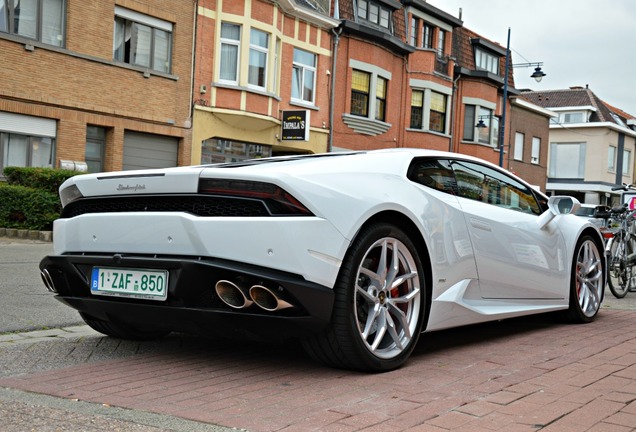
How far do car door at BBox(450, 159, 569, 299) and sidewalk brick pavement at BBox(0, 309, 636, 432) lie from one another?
0.46 meters

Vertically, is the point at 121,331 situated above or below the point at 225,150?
below

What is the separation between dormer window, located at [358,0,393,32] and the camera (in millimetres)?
26266

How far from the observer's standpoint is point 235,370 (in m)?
4.09

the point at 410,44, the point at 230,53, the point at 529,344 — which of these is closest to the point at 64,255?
the point at 529,344

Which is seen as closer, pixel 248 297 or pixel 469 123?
pixel 248 297

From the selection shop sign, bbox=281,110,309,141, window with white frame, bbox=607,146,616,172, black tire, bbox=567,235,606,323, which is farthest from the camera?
window with white frame, bbox=607,146,616,172

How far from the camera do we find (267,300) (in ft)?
11.9

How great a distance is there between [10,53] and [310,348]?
1427 cm

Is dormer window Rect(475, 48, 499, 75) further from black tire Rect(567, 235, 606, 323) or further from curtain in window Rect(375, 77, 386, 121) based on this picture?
black tire Rect(567, 235, 606, 323)

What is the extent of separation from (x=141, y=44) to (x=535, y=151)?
26.5 m

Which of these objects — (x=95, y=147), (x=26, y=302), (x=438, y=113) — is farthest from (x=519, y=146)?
(x=26, y=302)

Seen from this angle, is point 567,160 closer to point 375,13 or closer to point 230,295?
point 375,13

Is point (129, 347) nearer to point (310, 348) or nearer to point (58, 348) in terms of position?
point (58, 348)

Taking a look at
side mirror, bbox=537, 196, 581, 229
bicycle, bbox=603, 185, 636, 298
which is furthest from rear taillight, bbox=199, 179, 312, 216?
bicycle, bbox=603, 185, 636, 298
